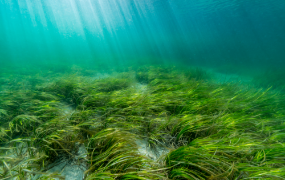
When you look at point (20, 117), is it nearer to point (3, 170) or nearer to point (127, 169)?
point (3, 170)

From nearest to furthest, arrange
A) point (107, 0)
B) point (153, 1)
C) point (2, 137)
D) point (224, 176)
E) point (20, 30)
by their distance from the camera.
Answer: point (224, 176), point (2, 137), point (153, 1), point (107, 0), point (20, 30)

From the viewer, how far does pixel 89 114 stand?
1.94m

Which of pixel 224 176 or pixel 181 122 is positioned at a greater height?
pixel 181 122

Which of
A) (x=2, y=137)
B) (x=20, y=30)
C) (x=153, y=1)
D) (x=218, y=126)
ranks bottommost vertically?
(x=218, y=126)

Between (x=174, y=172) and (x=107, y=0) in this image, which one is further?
(x=107, y=0)

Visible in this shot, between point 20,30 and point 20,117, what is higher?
point 20,30

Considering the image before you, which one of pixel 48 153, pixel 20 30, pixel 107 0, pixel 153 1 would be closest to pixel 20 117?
pixel 48 153

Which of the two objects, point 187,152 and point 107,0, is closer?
point 187,152

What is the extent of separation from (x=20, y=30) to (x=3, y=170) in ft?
511

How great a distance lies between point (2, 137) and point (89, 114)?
3.69 ft

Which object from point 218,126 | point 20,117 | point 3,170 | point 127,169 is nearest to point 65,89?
point 20,117

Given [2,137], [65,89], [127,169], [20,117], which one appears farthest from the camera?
[65,89]

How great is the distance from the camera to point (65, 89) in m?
3.26

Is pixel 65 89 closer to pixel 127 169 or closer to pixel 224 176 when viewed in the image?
pixel 127 169
